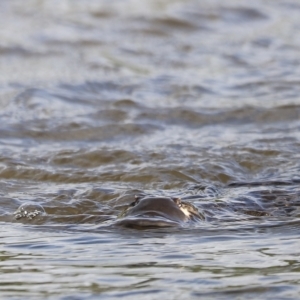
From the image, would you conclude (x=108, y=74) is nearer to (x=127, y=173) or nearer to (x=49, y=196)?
(x=127, y=173)

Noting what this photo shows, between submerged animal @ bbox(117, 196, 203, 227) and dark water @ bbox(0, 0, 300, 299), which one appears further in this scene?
submerged animal @ bbox(117, 196, 203, 227)

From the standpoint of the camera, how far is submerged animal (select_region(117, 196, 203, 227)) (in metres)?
4.27

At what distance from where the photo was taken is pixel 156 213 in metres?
4.36

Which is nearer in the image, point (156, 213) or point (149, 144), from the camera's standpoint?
point (156, 213)

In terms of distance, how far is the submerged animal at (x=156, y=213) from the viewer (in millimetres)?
4266

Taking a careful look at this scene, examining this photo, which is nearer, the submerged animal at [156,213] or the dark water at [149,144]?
the dark water at [149,144]

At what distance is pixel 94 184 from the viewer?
5.52 metres

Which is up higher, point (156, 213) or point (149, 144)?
point (149, 144)

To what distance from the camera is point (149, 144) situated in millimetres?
6465

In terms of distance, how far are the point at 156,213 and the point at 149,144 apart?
2134 mm

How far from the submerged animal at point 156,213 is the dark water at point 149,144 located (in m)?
0.06

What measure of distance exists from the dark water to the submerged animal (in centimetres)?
6

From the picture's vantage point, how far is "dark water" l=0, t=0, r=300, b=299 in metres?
3.60

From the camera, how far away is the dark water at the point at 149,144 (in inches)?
142
